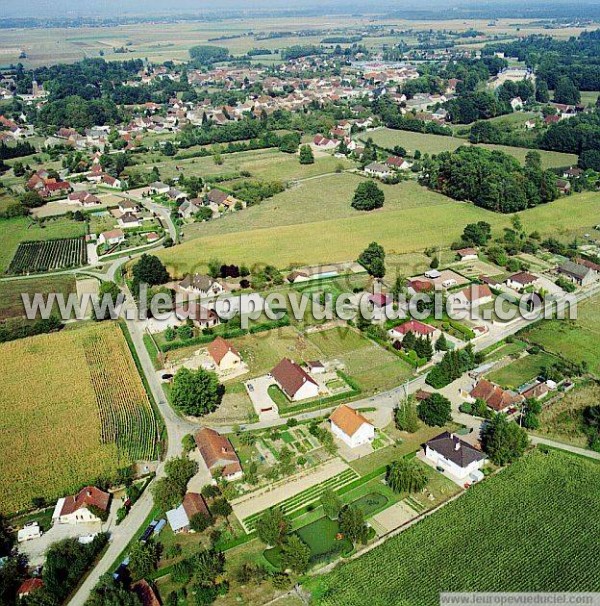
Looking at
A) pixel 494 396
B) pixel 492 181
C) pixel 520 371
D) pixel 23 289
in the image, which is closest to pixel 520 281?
pixel 520 371

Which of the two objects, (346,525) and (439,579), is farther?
(346,525)

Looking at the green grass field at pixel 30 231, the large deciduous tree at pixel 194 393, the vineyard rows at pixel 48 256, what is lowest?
the large deciduous tree at pixel 194 393

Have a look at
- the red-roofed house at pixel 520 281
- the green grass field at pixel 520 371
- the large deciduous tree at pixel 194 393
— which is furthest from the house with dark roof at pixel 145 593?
the red-roofed house at pixel 520 281

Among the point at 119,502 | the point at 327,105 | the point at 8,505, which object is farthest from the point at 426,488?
the point at 327,105

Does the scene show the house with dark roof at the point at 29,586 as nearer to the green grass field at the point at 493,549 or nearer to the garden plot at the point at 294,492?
the garden plot at the point at 294,492

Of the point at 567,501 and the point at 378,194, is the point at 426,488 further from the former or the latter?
the point at 378,194

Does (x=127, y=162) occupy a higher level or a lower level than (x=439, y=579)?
higher
